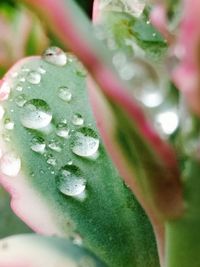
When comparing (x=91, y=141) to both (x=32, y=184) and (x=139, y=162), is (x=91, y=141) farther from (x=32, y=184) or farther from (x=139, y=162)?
(x=139, y=162)

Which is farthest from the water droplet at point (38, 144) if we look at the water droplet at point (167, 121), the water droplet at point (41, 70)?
the water droplet at point (167, 121)

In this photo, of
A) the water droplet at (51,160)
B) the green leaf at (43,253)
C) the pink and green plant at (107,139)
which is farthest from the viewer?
the water droplet at (51,160)

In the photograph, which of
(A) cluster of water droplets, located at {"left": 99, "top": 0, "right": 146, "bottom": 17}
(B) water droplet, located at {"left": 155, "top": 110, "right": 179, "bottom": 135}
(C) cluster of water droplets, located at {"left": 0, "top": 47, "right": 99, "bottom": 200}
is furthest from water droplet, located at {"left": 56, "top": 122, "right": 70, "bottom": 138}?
(B) water droplet, located at {"left": 155, "top": 110, "right": 179, "bottom": 135}

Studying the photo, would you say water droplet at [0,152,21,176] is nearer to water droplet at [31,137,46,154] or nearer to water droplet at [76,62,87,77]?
water droplet at [31,137,46,154]

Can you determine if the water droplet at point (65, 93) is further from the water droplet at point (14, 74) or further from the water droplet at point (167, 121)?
the water droplet at point (167, 121)

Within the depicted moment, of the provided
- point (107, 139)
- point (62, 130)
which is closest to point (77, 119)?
point (62, 130)

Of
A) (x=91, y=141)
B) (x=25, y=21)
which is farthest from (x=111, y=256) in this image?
(x=25, y=21)
